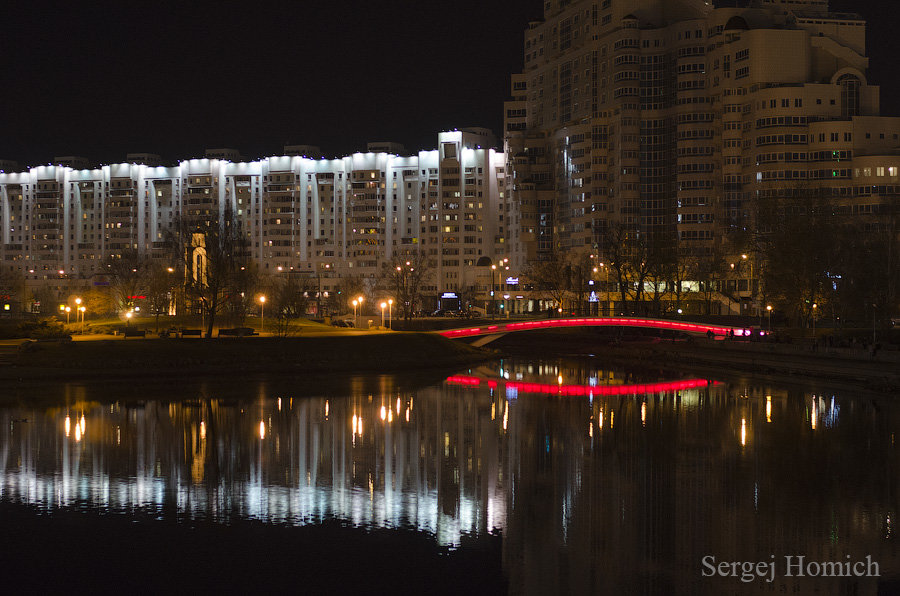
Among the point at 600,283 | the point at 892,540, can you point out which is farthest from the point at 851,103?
the point at 892,540

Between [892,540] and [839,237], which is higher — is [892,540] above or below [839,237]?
below

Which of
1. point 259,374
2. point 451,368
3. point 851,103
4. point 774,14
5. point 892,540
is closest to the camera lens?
point 892,540

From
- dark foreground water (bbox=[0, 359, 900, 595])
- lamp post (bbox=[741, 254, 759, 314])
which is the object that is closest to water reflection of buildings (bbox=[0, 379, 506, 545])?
dark foreground water (bbox=[0, 359, 900, 595])

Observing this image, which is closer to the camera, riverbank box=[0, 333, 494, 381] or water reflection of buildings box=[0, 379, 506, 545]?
water reflection of buildings box=[0, 379, 506, 545]

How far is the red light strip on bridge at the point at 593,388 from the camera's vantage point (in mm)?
56688

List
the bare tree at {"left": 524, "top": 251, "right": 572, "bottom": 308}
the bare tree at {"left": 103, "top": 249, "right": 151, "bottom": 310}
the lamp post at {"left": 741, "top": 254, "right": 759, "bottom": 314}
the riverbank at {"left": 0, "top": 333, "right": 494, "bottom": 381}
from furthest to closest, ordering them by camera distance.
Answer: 1. the bare tree at {"left": 524, "top": 251, "right": 572, "bottom": 308}
2. the lamp post at {"left": 741, "top": 254, "right": 759, "bottom": 314}
3. the bare tree at {"left": 103, "top": 249, "right": 151, "bottom": 310}
4. the riverbank at {"left": 0, "top": 333, "right": 494, "bottom": 381}

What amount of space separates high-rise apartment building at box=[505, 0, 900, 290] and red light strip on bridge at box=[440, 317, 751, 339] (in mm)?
16633

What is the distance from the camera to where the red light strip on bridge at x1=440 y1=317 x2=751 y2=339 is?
82.0m

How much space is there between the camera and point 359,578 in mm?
20219

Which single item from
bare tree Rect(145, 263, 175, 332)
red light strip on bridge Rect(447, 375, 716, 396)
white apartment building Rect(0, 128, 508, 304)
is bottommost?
red light strip on bridge Rect(447, 375, 716, 396)

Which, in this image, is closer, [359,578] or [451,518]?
[359,578]

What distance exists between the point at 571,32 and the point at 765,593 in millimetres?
133269

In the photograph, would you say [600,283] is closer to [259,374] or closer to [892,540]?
[259,374]

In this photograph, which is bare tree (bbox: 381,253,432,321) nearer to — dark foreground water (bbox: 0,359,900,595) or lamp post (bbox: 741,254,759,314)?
lamp post (bbox: 741,254,759,314)
